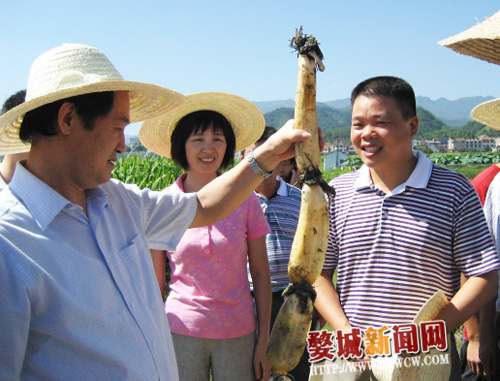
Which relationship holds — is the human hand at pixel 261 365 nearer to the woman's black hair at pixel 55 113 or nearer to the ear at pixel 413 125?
the ear at pixel 413 125

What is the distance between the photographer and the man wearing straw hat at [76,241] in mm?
1474

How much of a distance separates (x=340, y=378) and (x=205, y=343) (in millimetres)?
859

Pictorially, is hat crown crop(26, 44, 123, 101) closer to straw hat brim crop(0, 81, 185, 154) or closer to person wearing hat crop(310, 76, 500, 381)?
straw hat brim crop(0, 81, 185, 154)

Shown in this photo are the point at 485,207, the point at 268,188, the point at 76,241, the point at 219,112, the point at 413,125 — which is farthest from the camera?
the point at 268,188

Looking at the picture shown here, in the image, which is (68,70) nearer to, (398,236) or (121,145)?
(121,145)

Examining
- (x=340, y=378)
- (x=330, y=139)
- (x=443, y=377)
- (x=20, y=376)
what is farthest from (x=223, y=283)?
(x=330, y=139)

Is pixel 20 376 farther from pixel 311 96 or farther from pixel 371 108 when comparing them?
pixel 371 108

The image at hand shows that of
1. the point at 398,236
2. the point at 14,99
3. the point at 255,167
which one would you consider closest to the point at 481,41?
the point at 398,236

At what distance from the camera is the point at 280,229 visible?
3611 mm

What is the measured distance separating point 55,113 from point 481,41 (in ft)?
7.26

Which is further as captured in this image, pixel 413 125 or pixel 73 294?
pixel 413 125

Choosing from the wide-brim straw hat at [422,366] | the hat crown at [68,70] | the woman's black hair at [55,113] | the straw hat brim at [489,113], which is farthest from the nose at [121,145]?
the straw hat brim at [489,113]

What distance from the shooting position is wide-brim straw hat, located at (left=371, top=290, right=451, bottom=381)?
2.38 m

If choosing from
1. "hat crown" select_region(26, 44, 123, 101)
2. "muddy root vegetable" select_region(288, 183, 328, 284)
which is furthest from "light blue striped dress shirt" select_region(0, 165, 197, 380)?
"muddy root vegetable" select_region(288, 183, 328, 284)
